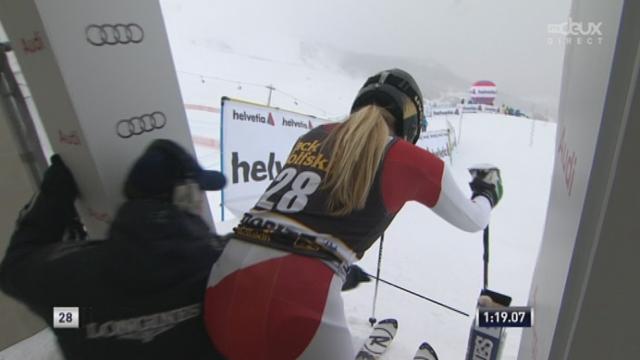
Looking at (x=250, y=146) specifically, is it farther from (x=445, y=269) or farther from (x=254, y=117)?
(x=445, y=269)

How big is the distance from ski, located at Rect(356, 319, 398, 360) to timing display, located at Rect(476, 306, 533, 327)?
72cm

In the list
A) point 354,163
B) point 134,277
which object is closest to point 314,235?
point 354,163

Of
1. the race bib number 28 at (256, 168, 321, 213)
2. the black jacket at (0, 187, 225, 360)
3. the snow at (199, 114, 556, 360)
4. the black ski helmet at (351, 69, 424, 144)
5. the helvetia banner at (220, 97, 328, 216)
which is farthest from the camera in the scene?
the helvetia banner at (220, 97, 328, 216)

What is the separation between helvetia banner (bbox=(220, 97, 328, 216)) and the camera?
2.24 m

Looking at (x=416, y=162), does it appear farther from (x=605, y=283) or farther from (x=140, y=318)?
(x=140, y=318)

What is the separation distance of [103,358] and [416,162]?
67 cm

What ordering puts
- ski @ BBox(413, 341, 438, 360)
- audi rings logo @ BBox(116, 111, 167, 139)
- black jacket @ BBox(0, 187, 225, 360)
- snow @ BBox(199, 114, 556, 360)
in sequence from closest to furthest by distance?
black jacket @ BBox(0, 187, 225, 360), audi rings logo @ BBox(116, 111, 167, 139), ski @ BBox(413, 341, 438, 360), snow @ BBox(199, 114, 556, 360)

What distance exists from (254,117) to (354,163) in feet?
5.49

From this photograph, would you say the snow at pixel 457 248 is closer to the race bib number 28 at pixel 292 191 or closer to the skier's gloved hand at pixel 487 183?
the skier's gloved hand at pixel 487 183

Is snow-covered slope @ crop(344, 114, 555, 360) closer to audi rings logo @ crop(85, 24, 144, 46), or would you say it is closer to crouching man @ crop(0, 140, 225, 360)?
crouching man @ crop(0, 140, 225, 360)

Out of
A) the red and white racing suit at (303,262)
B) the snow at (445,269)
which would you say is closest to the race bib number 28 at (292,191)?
the red and white racing suit at (303,262)

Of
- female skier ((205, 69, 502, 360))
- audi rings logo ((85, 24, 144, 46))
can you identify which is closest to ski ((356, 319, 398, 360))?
female skier ((205, 69, 502, 360))

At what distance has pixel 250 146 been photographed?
2.32 metres

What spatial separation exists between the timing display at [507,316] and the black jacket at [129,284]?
53cm
